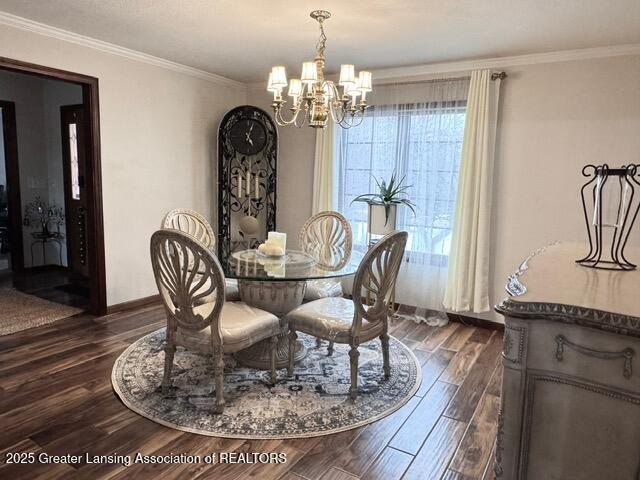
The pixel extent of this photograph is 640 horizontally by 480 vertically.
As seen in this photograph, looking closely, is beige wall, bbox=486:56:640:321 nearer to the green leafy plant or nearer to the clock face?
the green leafy plant

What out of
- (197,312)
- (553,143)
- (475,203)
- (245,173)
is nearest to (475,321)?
(475,203)

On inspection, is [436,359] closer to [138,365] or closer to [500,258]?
[500,258]

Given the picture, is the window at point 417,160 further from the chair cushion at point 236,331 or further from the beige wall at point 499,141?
the chair cushion at point 236,331

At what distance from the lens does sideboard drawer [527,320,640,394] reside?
3.59ft

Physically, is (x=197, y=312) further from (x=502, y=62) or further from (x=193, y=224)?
(x=502, y=62)

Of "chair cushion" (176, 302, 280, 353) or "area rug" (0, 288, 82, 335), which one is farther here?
"area rug" (0, 288, 82, 335)

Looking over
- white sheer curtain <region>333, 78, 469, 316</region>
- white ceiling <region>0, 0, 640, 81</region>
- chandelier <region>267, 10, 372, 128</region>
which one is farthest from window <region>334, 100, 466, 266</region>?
chandelier <region>267, 10, 372, 128</region>

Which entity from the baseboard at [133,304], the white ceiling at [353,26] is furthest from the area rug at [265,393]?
the white ceiling at [353,26]

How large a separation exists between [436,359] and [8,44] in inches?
156

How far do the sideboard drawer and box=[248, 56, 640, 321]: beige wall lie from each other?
294 cm

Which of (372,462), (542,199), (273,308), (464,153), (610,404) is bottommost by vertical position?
(372,462)

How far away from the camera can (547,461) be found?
1.24 metres

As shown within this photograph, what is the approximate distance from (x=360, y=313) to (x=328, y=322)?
0.69ft

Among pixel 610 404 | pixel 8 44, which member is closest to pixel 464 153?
pixel 610 404
